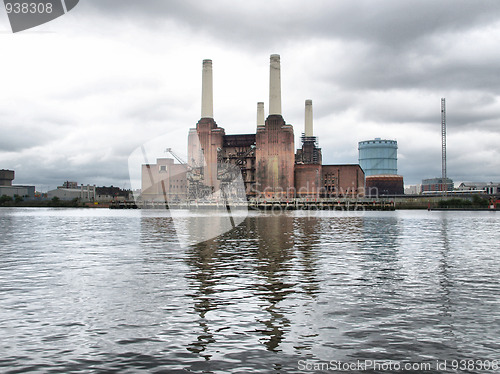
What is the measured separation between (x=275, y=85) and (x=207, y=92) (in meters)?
27.1

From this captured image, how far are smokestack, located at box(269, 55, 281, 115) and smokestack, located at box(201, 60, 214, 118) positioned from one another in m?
23.3

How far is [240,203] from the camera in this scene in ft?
596

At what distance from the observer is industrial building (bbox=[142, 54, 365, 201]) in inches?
6796

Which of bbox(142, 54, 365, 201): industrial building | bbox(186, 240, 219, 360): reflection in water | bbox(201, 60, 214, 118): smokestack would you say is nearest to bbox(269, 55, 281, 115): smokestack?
bbox(142, 54, 365, 201): industrial building

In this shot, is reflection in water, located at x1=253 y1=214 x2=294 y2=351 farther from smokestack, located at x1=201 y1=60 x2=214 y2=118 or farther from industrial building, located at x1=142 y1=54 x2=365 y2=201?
smokestack, located at x1=201 y1=60 x2=214 y2=118

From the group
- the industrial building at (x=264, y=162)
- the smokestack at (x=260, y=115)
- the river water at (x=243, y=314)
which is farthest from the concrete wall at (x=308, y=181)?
the river water at (x=243, y=314)

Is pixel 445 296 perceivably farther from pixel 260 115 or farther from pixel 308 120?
pixel 308 120

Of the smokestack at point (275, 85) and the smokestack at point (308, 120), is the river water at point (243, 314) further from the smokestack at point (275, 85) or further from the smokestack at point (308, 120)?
the smokestack at point (308, 120)

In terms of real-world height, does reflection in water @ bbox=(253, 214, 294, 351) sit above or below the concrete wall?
below

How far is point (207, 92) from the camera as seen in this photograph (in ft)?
573

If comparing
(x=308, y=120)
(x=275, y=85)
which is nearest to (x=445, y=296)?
(x=275, y=85)

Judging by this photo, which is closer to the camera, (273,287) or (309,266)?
(273,287)

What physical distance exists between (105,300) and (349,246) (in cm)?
2255

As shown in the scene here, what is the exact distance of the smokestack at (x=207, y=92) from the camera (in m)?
170
